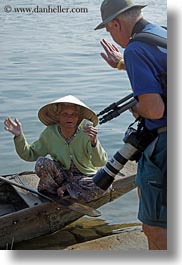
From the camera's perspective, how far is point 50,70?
7.45ft

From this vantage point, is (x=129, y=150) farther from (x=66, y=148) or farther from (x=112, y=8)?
(x=112, y=8)

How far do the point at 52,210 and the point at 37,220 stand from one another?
68 mm

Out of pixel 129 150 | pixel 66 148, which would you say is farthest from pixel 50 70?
pixel 129 150

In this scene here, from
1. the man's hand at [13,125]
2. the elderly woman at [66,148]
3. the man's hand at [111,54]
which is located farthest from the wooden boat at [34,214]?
the man's hand at [111,54]

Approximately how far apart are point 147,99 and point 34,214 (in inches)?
29.9

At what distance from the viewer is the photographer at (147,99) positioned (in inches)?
77.7

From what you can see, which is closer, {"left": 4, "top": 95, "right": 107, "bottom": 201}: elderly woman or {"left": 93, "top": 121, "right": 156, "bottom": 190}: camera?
{"left": 93, "top": 121, "right": 156, "bottom": 190}: camera

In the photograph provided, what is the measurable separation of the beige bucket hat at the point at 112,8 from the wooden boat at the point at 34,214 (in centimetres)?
62

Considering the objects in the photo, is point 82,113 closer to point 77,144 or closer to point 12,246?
point 77,144

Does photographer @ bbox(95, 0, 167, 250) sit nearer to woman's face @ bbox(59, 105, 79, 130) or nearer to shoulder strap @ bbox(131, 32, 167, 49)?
shoulder strap @ bbox(131, 32, 167, 49)

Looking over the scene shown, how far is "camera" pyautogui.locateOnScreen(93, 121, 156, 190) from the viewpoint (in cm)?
210

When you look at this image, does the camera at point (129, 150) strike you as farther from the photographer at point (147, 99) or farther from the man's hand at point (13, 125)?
the man's hand at point (13, 125)

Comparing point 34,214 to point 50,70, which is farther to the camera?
point 34,214

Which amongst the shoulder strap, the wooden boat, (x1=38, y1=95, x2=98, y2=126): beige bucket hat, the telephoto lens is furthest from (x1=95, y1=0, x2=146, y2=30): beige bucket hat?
the wooden boat
